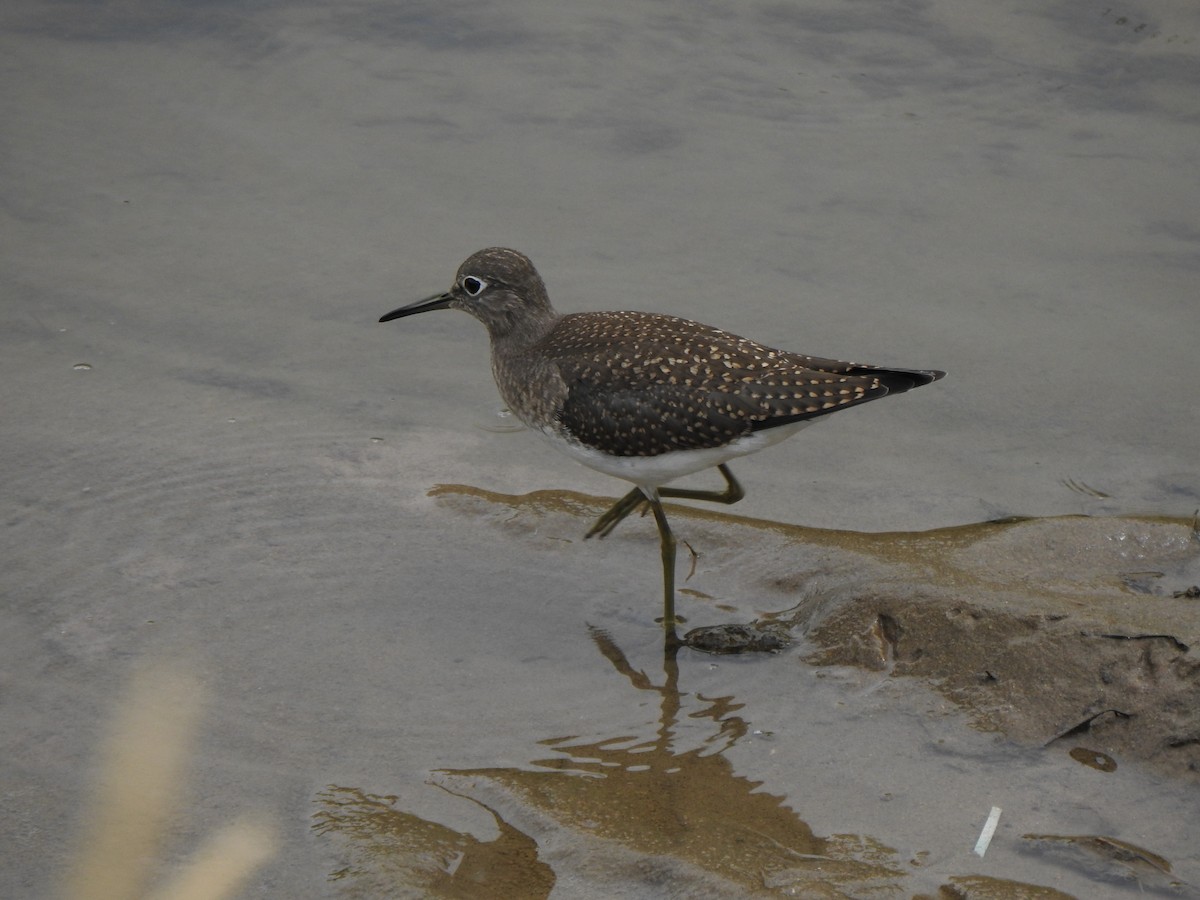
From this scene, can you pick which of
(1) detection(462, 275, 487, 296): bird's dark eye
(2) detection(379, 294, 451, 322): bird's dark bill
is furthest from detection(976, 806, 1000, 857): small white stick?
(2) detection(379, 294, 451, 322): bird's dark bill

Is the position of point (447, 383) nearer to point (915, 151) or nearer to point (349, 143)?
point (349, 143)

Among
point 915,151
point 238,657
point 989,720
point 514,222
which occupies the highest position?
point 915,151

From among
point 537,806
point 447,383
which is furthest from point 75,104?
point 537,806

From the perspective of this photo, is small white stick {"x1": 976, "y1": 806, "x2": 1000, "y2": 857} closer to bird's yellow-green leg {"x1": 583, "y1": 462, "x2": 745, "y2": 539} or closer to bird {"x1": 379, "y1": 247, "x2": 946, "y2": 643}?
bird {"x1": 379, "y1": 247, "x2": 946, "y2": 643}

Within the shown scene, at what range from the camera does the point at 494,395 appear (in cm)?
699

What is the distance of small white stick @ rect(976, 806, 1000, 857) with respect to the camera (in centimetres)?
395

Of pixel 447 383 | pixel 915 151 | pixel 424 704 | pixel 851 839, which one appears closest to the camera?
pixel 851 839

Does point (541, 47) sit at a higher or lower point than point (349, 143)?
higher

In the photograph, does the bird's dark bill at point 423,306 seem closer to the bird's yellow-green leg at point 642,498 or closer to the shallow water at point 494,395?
the shallow water at point 494,395

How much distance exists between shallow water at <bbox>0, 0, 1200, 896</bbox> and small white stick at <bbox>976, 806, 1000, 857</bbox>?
32 millimetres

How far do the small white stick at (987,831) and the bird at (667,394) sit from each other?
4.93 feet

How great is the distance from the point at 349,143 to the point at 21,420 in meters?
3.51

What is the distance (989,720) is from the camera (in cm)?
450

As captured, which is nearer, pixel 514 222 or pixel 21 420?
pixel 21 420
